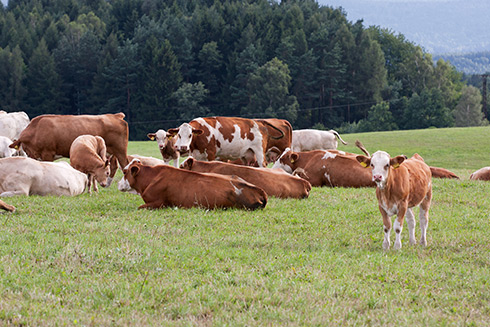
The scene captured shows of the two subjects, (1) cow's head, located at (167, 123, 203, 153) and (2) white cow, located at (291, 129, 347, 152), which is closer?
(1) cow's head, located at (167, 123, 203, 153)

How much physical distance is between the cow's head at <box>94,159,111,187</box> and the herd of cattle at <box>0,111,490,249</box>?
0.07ft

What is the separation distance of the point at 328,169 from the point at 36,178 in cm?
702

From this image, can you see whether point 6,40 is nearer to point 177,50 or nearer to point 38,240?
point 177,50

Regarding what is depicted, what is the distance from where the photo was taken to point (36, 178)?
40.7 feet

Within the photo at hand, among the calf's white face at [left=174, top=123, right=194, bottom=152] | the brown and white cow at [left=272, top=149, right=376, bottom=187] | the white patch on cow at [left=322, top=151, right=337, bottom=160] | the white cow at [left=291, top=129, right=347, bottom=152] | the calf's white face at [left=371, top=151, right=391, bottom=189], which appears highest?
the calf's white face at [left=371, top=151, right=391, bottom=189]

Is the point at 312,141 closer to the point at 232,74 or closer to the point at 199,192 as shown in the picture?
the point at 199,192

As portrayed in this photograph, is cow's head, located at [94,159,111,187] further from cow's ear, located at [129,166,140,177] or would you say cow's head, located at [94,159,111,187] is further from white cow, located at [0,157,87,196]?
cow's ear, located at [129,166,140,177]

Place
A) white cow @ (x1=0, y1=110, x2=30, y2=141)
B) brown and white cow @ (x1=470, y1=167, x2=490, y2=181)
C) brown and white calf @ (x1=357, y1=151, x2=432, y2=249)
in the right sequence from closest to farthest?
brown and white calf @ (x1=357, y1=151, x2=432, y2=249)
brown and white cow @ (x1=470, y1=167, x2=490, y2=181)
white cow @ (x1=0, y1=110, x2=30, y2=141)

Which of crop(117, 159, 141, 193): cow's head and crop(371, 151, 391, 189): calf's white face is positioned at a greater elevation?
crop(371, 151, 391, 189): calf's white face

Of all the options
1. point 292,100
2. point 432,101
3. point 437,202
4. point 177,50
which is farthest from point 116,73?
point 437,202

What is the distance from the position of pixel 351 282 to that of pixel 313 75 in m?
101

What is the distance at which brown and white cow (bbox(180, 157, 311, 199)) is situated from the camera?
41.2ft

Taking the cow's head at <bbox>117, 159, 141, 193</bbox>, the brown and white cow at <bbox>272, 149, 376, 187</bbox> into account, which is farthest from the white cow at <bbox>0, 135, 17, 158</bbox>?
the brown and white cow at <bbox>272, 149, 376, 187</bbox>

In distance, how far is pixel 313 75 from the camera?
105 m
